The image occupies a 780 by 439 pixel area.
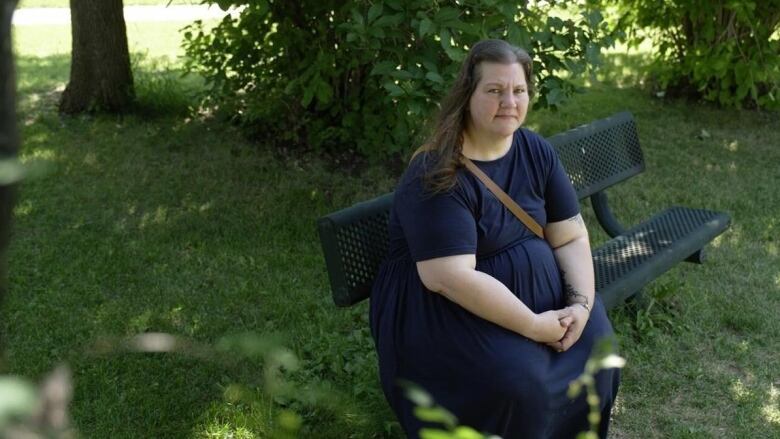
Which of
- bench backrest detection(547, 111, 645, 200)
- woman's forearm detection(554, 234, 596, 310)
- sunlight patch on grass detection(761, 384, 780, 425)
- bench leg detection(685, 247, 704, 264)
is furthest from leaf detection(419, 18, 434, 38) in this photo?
sunlight patch on grass detection(761, 384, 780, 425)

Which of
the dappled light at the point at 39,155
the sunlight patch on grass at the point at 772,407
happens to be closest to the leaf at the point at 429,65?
the sunlight patch on grass at the point at 772,407

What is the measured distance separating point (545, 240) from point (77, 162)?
385 cm

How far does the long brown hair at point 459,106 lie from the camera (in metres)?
3.13

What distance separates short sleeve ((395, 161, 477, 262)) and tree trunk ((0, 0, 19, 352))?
2.37m

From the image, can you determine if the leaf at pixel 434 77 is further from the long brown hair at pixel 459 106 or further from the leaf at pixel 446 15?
the long brown hair at pixel 459 106

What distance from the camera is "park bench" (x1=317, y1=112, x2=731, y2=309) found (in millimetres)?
3492

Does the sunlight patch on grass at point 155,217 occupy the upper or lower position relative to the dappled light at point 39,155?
lower

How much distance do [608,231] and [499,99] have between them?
2.04 m

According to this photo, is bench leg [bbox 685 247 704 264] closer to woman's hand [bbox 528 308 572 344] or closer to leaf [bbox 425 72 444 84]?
leaf [bbox 425 72 444 84]

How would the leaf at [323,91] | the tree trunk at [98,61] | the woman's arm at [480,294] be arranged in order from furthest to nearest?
the tree trunk at [98,61]
the leaf at [323,91]
the woman's arm at [480,294]

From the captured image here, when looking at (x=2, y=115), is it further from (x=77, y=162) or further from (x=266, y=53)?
(x=77, y=162)

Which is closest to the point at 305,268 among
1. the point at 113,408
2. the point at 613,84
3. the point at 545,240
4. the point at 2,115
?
the point at 113,408

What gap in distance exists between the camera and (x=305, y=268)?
16.5 ft

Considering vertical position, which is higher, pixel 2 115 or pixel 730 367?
pixel 2 115
